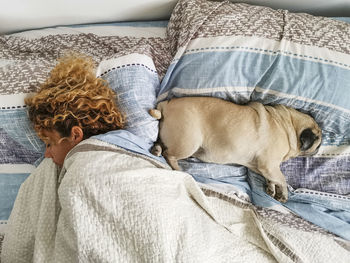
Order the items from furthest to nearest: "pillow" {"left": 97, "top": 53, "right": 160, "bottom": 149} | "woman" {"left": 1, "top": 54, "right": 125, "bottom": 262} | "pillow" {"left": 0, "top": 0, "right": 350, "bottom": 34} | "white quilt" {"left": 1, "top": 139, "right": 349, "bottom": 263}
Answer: "pillow" {"left": 0, "top": 0, "right": 350, "bottom": 34} < "pillow" {"left": 97, "top": 53, "right": 160, "bottom": 149} < "woman" {"left": 1, "top": 54, "right": 125, "bottom": 262} < "white quilt" {"left": 1, "top": 139, "right": 349, "bottom": 263}

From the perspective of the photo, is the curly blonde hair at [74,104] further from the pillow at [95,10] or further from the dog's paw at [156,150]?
the pillow at [95,10]

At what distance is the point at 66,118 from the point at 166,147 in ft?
1.36

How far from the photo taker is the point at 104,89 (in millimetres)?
1222

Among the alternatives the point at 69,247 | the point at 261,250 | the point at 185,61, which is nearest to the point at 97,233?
the point at 69,247

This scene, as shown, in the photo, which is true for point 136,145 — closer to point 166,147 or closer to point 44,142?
point 166,147

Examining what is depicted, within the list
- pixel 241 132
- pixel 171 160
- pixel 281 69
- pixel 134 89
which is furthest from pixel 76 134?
pixel 281 69

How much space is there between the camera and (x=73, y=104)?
1158mm

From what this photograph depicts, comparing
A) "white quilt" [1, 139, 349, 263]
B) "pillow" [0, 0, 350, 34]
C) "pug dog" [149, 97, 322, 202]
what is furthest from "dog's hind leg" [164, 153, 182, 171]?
"pillow" [0, 0, 350, 34]

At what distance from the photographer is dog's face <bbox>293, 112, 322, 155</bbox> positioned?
1.27 meters

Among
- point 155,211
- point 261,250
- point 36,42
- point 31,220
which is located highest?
point 36,42

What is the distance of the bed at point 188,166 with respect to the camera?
3.20 feet

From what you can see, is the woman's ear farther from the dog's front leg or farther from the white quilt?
the dog's front leg

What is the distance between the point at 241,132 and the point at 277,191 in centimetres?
30

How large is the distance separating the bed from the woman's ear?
79 mm
